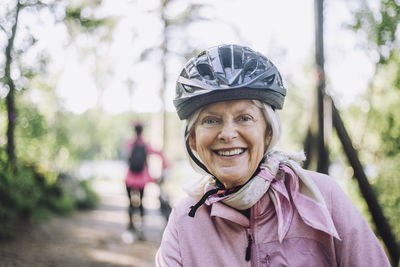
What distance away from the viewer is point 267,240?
1.61 metres

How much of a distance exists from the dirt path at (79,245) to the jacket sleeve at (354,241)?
4716mm

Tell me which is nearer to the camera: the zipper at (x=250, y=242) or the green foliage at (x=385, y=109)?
the zipper at (x=250, y=242)

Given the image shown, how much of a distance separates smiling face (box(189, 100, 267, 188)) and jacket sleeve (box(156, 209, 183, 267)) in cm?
35

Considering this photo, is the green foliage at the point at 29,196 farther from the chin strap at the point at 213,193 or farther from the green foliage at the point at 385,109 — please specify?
the green foliage at the point at 385,109

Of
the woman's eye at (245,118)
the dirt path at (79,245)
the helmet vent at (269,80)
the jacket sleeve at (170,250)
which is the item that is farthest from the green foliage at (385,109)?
the dirt path at (79,245)

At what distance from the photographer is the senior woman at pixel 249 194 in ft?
5.12

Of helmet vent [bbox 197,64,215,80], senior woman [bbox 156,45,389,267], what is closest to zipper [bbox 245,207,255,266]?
senior woman [bbox 156,45,389,267]

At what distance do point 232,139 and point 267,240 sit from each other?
1.62ft

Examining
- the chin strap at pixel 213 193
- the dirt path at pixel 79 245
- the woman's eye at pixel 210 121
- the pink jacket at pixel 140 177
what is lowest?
the dirt path at pixel 79 245

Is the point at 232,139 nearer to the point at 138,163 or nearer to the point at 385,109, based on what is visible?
the point at 385,109

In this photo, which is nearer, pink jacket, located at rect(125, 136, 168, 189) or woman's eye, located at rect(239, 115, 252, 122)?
woman's eye, located at rect(239, 115, 252, 122)

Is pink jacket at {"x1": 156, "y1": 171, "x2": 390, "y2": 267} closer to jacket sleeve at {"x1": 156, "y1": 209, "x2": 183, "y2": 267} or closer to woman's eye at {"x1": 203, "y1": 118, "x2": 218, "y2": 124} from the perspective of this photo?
jacket sleeve at {"x1": 156, "y1": 209, "x2": 183, "y2": 267}

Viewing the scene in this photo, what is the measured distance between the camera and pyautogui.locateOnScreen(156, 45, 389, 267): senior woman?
1560 millimetres

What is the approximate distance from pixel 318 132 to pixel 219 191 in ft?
7.37
